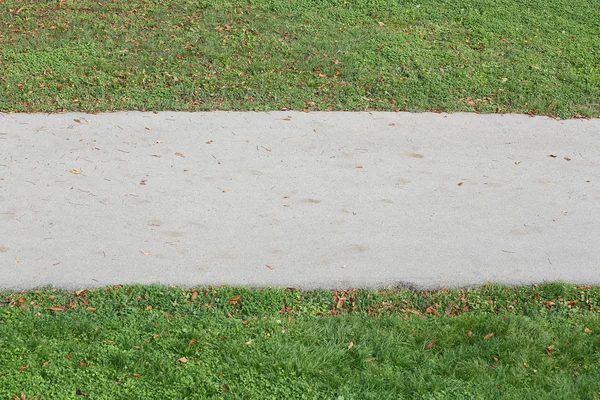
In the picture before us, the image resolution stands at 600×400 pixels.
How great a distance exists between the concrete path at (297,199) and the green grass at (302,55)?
422mm

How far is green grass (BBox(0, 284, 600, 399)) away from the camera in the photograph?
13.4ft

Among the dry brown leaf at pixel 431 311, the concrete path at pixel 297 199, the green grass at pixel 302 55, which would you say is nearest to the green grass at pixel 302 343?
the dry brown leaf at pixel 431 311

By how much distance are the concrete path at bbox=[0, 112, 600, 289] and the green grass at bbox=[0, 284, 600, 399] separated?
0.81 ft

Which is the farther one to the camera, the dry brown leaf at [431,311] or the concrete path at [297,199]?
the concrete path at [297,199]

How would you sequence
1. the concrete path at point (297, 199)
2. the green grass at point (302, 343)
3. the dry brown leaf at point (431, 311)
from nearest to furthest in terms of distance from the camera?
the green grass at point (302, 343)
the dry brown leaf at point (431, 311)
the concrete path at point (297, 199)

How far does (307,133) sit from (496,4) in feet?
16.6

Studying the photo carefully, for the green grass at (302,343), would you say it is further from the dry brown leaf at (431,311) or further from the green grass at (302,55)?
the green grass at (302,55)

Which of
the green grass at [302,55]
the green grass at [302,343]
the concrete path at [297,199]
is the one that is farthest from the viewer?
the green grass at [302,55]

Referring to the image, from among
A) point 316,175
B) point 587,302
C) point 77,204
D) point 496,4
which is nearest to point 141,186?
point 77,204

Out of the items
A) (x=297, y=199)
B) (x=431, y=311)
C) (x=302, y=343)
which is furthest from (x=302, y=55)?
(x=302, y=343)

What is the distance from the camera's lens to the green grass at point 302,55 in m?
7.95

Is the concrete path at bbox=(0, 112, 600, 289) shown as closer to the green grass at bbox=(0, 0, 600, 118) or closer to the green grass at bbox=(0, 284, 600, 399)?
the green grass at bbox=(0, 284, 600, 399)

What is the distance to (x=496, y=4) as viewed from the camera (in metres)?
10.6

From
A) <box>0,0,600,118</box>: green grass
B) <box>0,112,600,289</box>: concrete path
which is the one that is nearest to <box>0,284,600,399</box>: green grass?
<box>0,112,600,289</box>: concrete path
